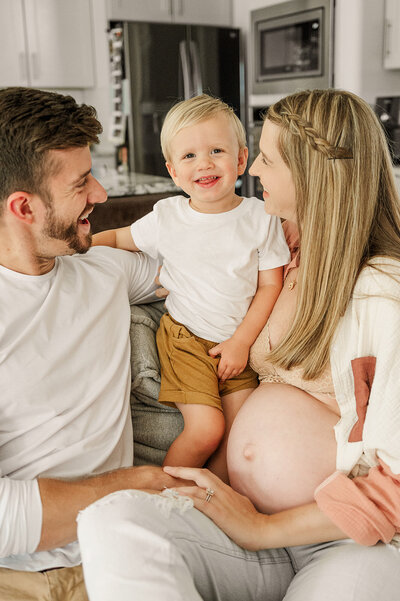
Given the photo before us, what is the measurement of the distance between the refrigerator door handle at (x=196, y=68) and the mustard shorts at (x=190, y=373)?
372cm

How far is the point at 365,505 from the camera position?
3.82 feet

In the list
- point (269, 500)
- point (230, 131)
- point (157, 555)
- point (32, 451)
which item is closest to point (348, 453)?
point (269, 500)

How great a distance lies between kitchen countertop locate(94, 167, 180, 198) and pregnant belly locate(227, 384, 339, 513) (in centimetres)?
159

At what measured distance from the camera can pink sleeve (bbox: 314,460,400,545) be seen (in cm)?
115

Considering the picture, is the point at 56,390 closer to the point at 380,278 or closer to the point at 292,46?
the point at 380,278

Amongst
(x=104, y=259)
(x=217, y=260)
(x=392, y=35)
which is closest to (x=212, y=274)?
(x=217, y=260)

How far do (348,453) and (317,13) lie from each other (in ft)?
12.3

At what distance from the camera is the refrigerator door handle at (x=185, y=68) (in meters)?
4.88

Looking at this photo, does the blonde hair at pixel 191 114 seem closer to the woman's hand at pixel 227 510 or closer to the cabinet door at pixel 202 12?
the woman's hand at pixel 227 510

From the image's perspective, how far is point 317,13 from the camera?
13.8 feet

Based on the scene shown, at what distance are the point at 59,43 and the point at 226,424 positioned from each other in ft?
15.2

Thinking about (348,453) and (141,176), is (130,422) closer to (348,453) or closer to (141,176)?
(348,453)

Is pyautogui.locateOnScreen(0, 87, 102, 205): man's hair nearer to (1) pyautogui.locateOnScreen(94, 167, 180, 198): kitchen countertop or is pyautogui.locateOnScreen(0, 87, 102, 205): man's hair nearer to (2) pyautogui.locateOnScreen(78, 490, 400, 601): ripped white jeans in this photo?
(2) pyautogui.locateOnScreen(78, 490, 400, 601): ripped white jeans

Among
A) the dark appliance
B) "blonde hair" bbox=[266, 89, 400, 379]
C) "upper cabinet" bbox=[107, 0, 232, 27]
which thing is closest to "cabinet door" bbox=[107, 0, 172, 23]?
"upper cabinet" bbox=[107, 0, 232, 27]
